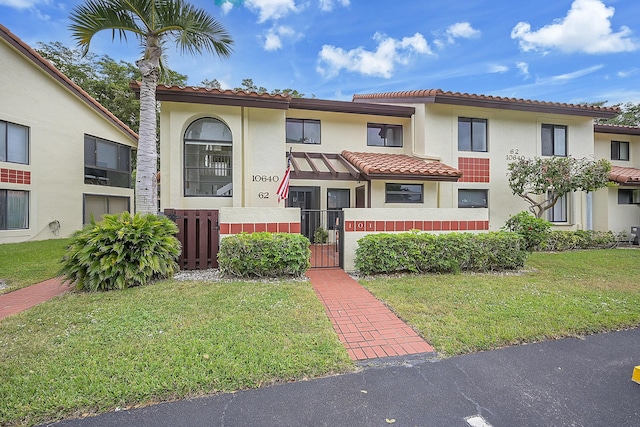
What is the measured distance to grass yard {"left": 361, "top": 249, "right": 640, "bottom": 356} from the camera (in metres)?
4.43

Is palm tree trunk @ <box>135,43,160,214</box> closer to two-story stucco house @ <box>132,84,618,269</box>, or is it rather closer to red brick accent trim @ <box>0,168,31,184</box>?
two-story stucco house @ <box>132,84,618,269</box>

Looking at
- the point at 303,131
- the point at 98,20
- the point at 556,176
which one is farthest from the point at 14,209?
the point at 556,176

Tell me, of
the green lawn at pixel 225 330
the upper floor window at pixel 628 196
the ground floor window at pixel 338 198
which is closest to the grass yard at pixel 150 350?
the green lawn at pixel 225 330

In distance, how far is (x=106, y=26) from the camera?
26.8ft

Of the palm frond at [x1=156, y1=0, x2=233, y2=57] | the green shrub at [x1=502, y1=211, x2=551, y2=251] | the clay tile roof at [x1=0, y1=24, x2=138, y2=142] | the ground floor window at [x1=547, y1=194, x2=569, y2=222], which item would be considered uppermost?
the clay tile roof at [x1=0, y1=24, x2=138, y2=142]

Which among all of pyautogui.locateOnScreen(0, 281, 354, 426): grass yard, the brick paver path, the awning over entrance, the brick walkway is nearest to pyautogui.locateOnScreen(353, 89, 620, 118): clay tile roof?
the awning over entrance

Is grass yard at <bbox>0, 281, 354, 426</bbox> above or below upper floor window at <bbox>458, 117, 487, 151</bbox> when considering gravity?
below

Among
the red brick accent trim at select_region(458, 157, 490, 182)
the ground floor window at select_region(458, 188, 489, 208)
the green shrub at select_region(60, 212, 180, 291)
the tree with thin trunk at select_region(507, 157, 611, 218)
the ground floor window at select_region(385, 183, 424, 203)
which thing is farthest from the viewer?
the ground floor window at select_region(458, 188, 489, 208)

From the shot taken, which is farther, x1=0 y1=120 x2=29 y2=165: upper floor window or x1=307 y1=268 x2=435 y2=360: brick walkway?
x1=0 y1=120 x2=29 y2=165: upper floor window

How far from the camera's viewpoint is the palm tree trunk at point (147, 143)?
8258 mm

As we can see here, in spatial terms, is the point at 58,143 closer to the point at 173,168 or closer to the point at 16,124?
the point at 16,124

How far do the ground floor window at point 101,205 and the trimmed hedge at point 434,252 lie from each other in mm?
17868

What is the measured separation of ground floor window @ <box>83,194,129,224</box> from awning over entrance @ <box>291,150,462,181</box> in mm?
14168

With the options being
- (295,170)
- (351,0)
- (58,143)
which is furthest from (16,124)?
(351,0)
